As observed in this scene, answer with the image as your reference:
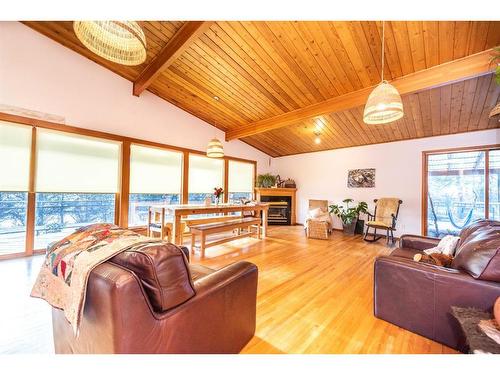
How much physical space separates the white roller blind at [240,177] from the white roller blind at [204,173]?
40 cm

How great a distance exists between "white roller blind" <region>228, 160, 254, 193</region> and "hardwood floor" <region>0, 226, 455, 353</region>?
3038 millimetres

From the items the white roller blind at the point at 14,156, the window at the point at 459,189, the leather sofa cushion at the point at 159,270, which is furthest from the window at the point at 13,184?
the window at the point at 459,189

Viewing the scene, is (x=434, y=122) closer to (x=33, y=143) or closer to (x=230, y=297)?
(x=230, y=297)

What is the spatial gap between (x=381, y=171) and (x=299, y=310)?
4660 mm

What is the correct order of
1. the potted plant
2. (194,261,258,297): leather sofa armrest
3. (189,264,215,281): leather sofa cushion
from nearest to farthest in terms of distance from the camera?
(194,261,258,297): leather sofa armrest
(189,264,215,281): leather sofa cushion
the potted plant

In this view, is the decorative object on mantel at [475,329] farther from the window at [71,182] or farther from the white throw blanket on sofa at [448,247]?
the window at [71,182]

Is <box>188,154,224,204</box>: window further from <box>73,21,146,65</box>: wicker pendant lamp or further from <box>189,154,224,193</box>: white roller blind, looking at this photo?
<box>73,21,146,65</box>: wicker pendant lamp

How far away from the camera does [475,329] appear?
1.08 metres

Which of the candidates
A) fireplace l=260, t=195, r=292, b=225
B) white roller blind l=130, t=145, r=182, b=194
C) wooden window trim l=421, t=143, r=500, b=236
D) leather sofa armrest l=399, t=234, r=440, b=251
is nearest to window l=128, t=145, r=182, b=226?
white roller blind l=130, t=145, r=182, b=194

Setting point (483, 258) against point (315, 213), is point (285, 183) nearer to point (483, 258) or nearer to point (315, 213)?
point (315, 213)

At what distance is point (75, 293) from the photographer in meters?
0.83

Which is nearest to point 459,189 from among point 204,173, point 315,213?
point 315,213

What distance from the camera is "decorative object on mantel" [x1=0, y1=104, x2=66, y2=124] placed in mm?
2852

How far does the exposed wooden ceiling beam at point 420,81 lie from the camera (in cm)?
253
